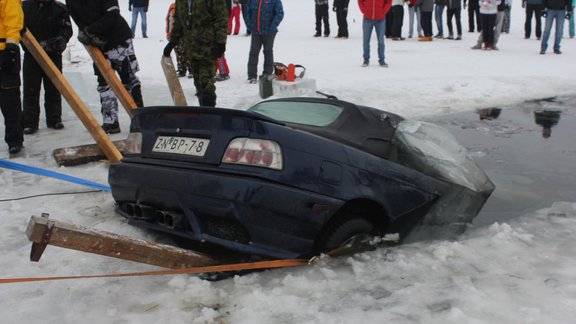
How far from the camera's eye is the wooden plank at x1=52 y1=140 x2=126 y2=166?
214 inches

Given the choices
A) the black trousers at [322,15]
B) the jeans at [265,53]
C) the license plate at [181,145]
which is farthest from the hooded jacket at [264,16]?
the black trousers at [322,15]

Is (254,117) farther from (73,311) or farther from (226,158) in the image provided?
(73,311)

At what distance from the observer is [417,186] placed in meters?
3.35

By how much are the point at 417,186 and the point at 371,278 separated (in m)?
0.68

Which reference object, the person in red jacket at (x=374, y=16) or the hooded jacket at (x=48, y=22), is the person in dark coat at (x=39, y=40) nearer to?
the hooded jacket at (x=48, y=22)

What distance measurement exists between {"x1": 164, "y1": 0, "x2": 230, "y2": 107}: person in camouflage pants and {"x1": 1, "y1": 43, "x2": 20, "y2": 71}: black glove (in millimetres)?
1695

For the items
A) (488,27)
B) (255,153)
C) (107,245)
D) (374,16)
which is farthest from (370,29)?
(107,245)

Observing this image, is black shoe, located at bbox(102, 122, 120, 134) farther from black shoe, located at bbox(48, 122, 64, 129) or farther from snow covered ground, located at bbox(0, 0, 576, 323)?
snow covered ground, located at bbox(0, 0, 576, 323)

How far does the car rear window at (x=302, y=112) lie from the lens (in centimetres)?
343

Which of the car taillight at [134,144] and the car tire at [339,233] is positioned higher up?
the car taillight at [134,144]

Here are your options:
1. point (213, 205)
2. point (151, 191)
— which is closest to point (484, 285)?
point (213, 205)

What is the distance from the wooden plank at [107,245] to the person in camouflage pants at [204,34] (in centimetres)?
389

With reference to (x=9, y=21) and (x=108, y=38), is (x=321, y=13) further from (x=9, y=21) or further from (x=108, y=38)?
(x=9, y=21)

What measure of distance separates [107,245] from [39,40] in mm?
4733
